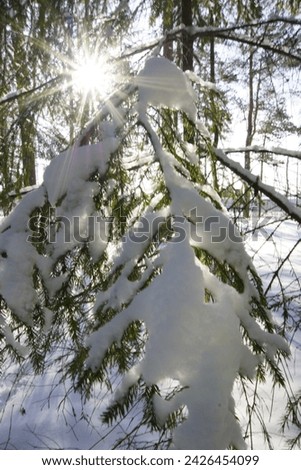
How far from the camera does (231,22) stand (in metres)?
3.23

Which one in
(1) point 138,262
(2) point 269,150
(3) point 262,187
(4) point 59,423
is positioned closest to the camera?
(1) point 138,262

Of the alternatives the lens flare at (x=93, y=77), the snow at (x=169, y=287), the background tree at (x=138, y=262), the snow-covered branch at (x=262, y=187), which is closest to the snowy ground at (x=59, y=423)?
the snow-covered branch at (x=262, y=187)

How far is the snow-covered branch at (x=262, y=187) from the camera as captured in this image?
160 centimetres

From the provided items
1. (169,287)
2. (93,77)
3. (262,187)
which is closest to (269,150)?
(262,187)

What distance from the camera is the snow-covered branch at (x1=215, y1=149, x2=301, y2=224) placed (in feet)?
5.25

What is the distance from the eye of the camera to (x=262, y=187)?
1.61 m

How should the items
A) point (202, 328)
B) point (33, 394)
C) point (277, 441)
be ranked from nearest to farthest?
point (202, 328)
point (277, 441)
point (33, 394)

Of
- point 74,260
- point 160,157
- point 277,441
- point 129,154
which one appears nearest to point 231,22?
point 129,154

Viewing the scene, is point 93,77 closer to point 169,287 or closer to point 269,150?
point 269,150

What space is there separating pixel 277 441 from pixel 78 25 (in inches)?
146

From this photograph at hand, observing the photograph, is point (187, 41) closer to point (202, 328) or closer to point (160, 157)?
point (160, 157)

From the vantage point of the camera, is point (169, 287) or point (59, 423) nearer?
point (169, 287)

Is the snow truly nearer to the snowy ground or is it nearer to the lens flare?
the lens flare

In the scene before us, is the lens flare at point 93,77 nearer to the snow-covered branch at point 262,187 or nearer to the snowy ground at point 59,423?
the snow-covered branch at point 262,187
